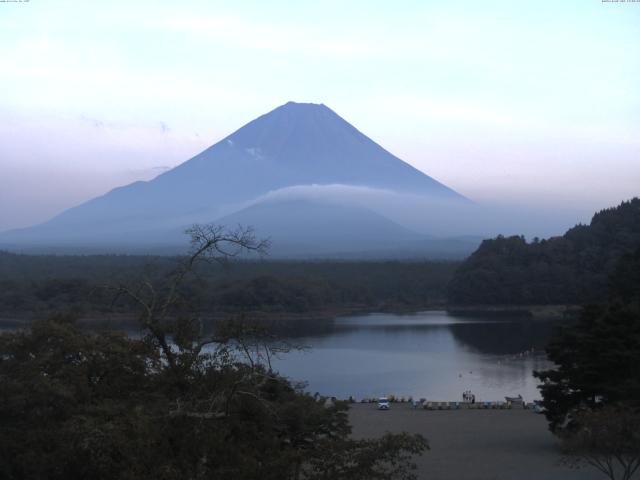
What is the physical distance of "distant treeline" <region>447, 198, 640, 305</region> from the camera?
3497cm

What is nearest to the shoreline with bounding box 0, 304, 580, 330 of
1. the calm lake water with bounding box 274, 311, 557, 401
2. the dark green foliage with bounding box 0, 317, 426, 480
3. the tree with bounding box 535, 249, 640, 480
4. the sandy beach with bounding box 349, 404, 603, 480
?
the calm lake water with bounding box 274, 311, 557, 401

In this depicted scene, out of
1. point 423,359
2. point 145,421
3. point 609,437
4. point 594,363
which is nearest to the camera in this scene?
point 145,421

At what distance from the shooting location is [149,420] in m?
4.21

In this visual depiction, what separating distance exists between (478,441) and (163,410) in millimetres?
6857

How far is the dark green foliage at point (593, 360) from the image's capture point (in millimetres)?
9602

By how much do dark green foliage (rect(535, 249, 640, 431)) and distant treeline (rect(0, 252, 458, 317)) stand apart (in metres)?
16.0

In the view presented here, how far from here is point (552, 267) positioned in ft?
119

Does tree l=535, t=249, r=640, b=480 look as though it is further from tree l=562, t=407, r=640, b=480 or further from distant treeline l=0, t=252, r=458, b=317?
distant treeline l=0, t=252, r=458, b=317

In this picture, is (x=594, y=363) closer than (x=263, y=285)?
Yes

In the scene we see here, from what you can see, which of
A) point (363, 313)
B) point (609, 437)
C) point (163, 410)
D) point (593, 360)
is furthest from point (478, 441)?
point (363, 313)

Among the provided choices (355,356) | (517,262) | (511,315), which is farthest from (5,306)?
(517,262)

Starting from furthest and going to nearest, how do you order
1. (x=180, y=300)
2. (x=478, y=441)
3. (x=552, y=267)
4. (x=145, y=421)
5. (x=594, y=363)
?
(x=552, y=267) < (x=478, y=441) < (x=594, y=363) < (x=180, y=300) < (x=145, y=421)

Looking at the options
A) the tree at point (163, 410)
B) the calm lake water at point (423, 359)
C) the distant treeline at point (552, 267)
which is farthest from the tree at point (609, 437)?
the distant treeline at point (552, 267)

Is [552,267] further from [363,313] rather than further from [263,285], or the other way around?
[263,285]
